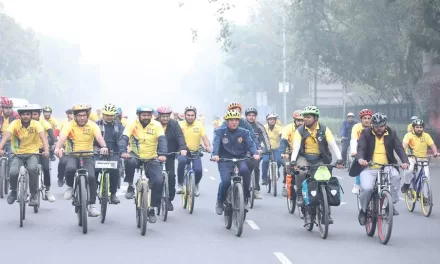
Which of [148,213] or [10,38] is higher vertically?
[10,38]

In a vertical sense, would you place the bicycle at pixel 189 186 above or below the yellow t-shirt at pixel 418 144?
below

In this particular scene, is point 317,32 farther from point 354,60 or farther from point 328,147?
point 328,147

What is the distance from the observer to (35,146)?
14664mm

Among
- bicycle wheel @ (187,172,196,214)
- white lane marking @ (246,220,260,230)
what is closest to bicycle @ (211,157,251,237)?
white lane marking @ (246,220,260,230)

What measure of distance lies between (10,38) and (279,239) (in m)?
75.2

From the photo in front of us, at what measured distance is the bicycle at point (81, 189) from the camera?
13.0m

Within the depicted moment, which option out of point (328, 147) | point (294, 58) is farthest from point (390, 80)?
point (328, 147)

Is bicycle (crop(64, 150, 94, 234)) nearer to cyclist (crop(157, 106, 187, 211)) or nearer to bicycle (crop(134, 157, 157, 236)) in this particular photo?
Answer: bicycle (crop(134, 157, 157, 236))

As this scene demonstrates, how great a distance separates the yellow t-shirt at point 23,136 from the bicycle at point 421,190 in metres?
6.59

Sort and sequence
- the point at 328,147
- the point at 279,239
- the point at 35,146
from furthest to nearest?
the point at 35,146
the point at 328,147
the point at 279,239

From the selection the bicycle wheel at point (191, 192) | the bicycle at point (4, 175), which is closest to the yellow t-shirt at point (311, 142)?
the bicycle wheel at point (191, 192)

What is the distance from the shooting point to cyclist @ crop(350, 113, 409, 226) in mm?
12906

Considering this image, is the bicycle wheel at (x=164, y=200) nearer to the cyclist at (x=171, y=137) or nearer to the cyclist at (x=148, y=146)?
the cyclist at (x=171, y=137)

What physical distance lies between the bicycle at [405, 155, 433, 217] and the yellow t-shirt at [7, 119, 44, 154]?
6590 mm
